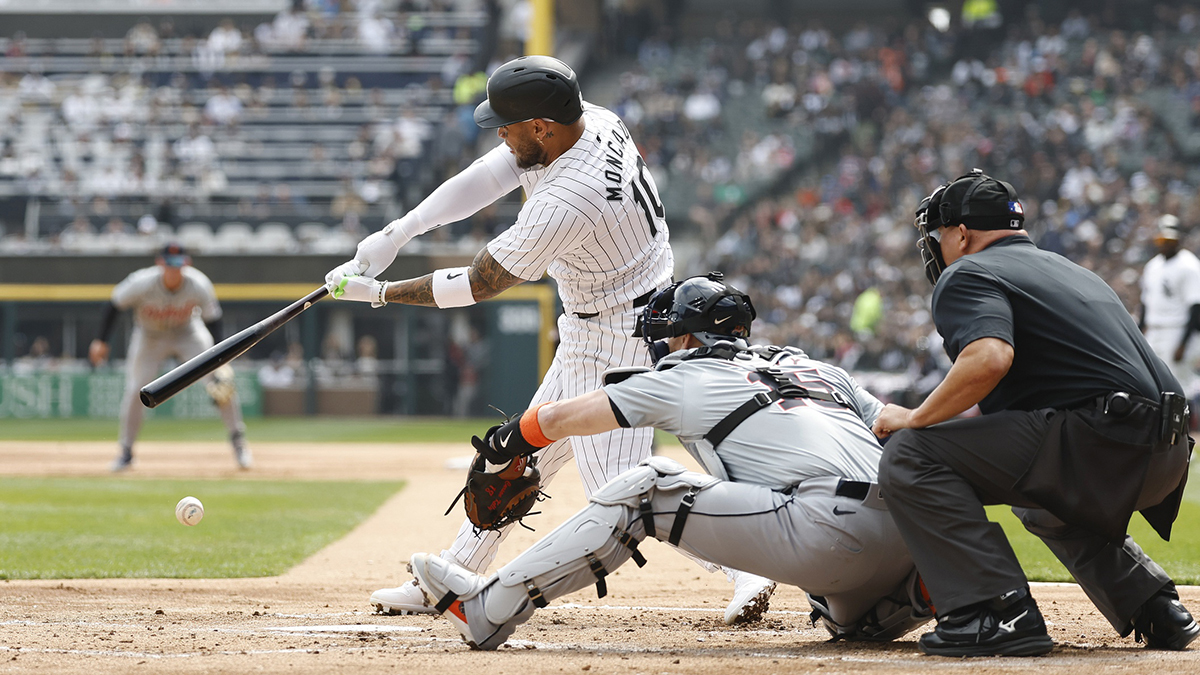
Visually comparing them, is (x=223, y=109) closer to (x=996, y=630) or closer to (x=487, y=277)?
(x=487, y=277)

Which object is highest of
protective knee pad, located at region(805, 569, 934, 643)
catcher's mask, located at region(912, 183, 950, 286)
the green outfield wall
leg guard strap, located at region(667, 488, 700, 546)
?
catcher's mask, located at region(912, 183, 950, 286)

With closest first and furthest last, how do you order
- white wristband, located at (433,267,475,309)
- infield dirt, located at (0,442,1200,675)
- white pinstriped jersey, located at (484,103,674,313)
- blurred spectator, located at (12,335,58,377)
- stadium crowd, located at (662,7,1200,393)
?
infield dirt, located at (0,442,1200,675)
white pinstriped jersey, located at (484,103,674,313)
white wristband, located at (433,267,475,309)
stadium crowd, located at (662,7,1200,393)
blurred spectator, located at (12,335,58,377)

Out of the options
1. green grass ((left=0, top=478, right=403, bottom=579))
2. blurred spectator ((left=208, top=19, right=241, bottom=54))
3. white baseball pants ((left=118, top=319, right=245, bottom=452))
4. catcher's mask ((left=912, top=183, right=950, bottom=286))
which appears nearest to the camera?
catcher's mask ((left=912, top=183, right=950, bottom=286))

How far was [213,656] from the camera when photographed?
360cm

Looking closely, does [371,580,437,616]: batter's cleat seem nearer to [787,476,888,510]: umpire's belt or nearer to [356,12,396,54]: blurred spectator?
[787,476,888,510]: umpire's belt

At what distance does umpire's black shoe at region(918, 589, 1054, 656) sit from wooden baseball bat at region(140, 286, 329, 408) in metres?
2.51

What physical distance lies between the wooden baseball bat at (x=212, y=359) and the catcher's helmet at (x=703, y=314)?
4.79 ft

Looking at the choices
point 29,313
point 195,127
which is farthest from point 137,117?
point 29,313

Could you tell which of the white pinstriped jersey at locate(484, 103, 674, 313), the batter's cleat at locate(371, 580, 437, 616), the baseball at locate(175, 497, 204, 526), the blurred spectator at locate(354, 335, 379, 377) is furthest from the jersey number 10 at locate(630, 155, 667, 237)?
the blurred spectator at locate(354, 335, 379, 377)

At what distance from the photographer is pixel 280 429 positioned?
62.3 ft

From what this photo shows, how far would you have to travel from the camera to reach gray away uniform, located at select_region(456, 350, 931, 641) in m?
3.51

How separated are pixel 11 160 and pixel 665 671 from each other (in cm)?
2426

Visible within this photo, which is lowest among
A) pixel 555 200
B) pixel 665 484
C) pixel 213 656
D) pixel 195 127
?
pixel 213 656

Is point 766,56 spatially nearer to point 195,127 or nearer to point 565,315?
point 195,127
